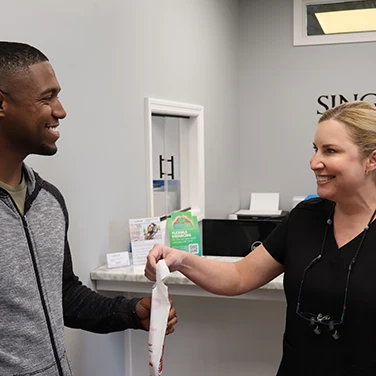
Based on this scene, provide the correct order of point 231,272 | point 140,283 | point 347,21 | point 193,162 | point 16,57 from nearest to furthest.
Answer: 1. point 16,57
2. point 231,272
3. point 140,283
4. point 193,162
5. point 347,21

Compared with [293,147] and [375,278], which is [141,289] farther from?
[293,147]

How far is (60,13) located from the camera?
2.00 meters

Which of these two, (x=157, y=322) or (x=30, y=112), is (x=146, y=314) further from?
(x=30, y=112)

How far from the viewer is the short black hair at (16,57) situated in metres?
1.20

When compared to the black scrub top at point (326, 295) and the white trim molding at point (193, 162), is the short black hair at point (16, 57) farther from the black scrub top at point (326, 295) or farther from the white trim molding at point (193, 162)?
the white trim molding at point (193, 162)

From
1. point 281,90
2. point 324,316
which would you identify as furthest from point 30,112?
point 281,90

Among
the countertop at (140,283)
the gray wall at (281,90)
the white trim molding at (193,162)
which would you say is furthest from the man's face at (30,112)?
the gray wall at (281,90)

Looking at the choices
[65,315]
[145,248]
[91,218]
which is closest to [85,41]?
[91,218]

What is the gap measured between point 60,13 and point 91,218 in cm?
84

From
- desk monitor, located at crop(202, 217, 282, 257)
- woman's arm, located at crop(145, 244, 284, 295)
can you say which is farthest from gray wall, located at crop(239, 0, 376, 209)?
woman's arm, located at crop(145, 244, 284, 295)

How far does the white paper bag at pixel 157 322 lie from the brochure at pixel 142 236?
0.89 m

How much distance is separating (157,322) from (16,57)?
787 millimetres

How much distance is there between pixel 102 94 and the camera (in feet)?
7.66

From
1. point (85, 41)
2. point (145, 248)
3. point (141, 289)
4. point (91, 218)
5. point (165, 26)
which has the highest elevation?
point (165, 26)
